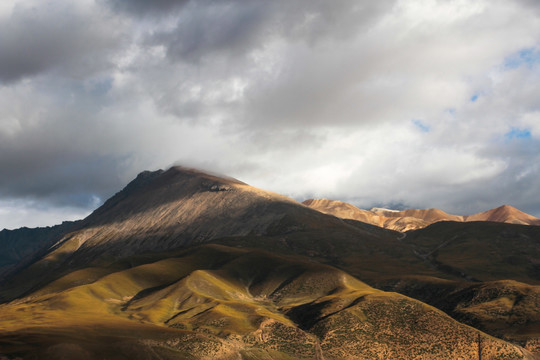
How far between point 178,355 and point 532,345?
11407 cm

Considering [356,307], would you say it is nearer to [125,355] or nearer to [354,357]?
[354,357]

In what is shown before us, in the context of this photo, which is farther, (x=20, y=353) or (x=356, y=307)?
(x=356, y=307)

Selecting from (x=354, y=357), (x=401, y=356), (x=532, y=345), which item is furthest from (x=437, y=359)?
(x=532, y=345)

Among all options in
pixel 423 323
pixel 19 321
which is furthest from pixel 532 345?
pixel 19 321

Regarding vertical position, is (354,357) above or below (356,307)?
below

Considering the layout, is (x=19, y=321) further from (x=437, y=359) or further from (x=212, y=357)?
(x=437, y=359)

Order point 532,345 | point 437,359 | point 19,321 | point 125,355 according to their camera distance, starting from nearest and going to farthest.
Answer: point 125,355 → point 437,359 → point 532,345 → point 19,321

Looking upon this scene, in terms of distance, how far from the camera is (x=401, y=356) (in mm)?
156125

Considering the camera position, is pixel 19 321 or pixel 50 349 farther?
pixel 19 321

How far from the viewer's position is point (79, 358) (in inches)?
4277

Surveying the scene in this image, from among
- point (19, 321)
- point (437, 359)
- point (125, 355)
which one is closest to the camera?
point (125, 355)

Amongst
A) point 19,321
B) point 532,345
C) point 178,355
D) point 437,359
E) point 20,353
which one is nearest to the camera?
point 20,353

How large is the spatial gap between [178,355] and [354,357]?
5738 centimetres

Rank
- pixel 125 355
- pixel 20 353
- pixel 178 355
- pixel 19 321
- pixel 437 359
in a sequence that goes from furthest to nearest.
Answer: pixel 19 321 → pixel 437 359 → pixel 178 355 → pixel 125 355 → pixel 20 353
